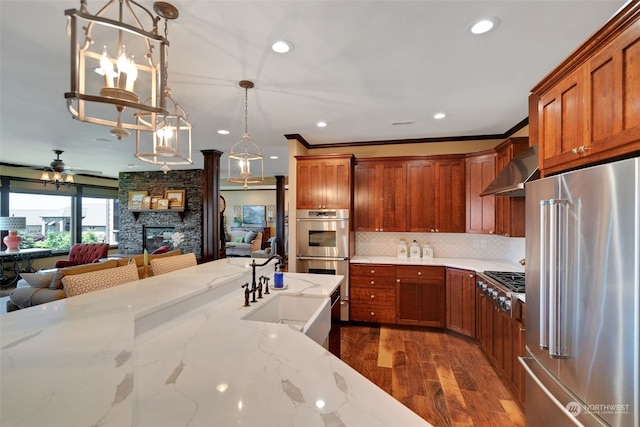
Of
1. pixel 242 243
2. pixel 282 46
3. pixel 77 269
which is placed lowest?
pixel 242 243

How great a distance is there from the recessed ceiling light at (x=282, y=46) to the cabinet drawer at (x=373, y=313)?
332 cm

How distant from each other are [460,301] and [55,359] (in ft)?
12.8

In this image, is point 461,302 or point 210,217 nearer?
point 461,302

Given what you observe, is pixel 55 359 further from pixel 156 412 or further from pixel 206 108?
pixel 206 108

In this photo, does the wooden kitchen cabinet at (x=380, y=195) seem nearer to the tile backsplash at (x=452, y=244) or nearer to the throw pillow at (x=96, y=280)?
the tile backsplash at (x=452, y=244)

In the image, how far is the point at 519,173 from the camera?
259 centimetres

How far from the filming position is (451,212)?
4105 millimetres

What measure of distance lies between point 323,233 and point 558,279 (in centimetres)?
298

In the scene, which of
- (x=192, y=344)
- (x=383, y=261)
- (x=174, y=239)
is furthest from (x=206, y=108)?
(x=174, y=239)

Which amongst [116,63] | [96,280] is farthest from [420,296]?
[116,63]

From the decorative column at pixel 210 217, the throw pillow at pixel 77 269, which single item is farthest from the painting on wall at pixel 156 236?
the throw pillow at pixel 77 269

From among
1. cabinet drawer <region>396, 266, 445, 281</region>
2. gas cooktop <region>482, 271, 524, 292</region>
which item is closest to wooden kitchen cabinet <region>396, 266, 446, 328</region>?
cabinet drawer <region>396, 266, 445, 281</region>

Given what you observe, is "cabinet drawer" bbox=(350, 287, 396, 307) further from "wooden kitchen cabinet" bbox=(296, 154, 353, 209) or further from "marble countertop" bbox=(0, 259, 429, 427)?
"marble countertop" bbox=(0, 259, 429, 427)

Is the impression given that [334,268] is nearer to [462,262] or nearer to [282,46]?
[462,262]
